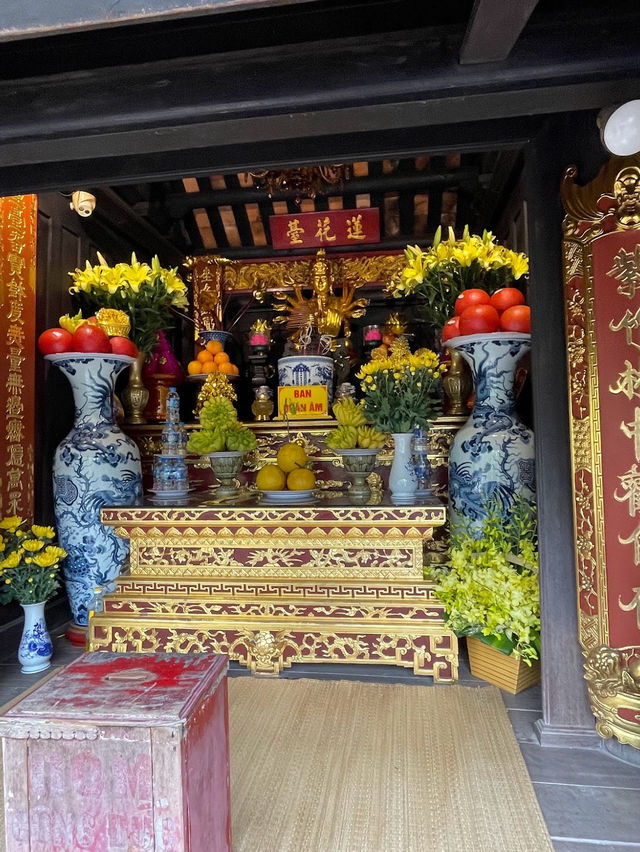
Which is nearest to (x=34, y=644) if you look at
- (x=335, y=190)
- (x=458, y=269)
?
(x=458, y=269)

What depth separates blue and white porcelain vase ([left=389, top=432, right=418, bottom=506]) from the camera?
250 cm

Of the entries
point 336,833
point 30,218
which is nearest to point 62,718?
point 336,833

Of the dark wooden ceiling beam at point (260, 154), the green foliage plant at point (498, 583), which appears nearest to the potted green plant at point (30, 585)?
the dark wooden ceiling beam at point (260, 154)

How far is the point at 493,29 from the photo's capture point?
119 centimetres

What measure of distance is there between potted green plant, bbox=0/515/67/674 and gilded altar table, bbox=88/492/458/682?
248 millimetres

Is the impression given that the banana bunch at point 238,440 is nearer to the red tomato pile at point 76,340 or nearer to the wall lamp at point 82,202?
the red tomato pile at point 76,340

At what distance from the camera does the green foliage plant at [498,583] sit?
6.59 ft

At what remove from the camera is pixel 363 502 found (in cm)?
250

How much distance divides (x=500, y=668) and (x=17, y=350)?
2748mm

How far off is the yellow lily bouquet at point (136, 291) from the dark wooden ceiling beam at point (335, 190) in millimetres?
1573

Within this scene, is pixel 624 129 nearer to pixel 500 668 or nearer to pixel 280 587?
pixel 500 668

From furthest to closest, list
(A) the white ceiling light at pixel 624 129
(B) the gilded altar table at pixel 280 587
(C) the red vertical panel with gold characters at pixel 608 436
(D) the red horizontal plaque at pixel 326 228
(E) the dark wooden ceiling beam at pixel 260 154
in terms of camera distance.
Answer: (D) the red horizontal plaque at pixel 326 228
(B) the gilded altar table at pixel 280 587
(E) the dark wooden ceiling beam at pixel 260 154
(C) the red vertical panel with gold characters at pixel 608 436
(A) the white ceiling light at pixel 624 129

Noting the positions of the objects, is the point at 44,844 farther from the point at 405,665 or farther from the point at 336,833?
the point at 405,665

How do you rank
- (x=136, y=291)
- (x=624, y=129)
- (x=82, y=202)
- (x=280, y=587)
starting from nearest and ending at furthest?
(x=624, y=129)
(x=280, y=587)
(x=136, y=291)
(x=82, y=202)
